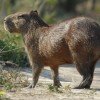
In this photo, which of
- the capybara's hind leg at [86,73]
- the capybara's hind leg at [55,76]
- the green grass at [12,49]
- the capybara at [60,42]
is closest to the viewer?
the capybara at [60,42]

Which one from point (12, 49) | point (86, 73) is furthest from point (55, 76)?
point (12, 49)

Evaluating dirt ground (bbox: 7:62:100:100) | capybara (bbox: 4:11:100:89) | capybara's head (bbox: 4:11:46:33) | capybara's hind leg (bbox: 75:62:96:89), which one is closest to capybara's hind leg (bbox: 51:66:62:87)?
capybara (bbox: 4:11:100:89)

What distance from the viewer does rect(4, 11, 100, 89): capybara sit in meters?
11.8

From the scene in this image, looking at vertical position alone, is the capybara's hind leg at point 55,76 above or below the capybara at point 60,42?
below

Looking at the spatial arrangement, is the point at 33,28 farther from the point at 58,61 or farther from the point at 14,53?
the point at 14,53

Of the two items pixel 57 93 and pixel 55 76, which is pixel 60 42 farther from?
pixel 57 93

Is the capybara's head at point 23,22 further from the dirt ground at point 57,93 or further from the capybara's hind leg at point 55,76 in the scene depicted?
the dirt ground at point 57,93

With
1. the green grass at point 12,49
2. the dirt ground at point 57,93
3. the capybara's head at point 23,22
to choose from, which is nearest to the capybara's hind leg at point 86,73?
the dirt ground at point 57,93

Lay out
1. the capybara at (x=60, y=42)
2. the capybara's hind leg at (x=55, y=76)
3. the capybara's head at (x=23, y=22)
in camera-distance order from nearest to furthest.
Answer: the capybara at (x=60, y=42) < the capybara's hind leg at (x=55, y=76) < the capybara's head at (x=23, y=22)

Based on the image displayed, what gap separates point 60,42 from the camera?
1204cm

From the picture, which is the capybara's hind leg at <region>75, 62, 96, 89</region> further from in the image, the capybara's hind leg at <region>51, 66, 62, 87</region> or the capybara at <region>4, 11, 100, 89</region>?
the capybara's hind leg at <region>51, 66, 62, 87</region>

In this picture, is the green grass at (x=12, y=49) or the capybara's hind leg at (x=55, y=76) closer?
the capybara's hind leg at (x=55, y=76)

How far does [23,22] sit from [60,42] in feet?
4.05

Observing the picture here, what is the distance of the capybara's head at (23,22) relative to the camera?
1289 cm
